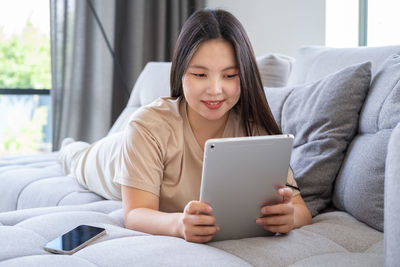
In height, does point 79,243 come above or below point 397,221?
below

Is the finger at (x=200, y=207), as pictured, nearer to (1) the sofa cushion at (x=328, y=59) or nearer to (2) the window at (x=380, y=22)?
(1) the sofa cushion at (x=328, y=59)

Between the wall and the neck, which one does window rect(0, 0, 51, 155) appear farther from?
the neck

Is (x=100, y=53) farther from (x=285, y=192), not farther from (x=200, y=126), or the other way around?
(x=285, y=192)

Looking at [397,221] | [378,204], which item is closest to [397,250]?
[397,221]

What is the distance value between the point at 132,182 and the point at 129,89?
2416 mm

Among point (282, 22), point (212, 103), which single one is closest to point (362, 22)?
point (282, 22)

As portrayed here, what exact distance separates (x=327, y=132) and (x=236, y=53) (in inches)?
13.4

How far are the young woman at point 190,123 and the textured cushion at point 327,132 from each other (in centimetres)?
10

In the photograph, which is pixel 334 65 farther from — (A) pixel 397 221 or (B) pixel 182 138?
(A) pixel 397 221

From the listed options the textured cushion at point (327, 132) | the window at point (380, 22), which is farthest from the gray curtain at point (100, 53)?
the textured cushion at point (327, 132)

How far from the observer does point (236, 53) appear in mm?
1126

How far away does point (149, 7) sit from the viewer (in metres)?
3.50

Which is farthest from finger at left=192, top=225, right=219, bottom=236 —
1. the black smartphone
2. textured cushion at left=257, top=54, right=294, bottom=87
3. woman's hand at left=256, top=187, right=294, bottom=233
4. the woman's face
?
textured cushion at left=257, top=54, right=294, bottom=87

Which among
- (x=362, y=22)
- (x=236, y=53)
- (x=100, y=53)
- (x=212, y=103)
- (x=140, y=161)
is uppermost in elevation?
(x=362, y=22)
